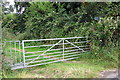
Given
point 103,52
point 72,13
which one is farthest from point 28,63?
point 72,13

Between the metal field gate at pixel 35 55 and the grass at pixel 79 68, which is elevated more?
the metal field gate at pixel 35 55

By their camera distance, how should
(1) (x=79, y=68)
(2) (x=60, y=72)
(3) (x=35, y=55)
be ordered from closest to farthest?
(2) (x=60, y=72), (1) (x=79, y=68), (3) (x=35, y=55)

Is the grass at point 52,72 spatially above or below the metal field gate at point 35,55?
below

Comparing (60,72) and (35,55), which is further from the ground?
(35,55)

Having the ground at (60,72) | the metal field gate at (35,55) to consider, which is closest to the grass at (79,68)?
the ground at (60,72)

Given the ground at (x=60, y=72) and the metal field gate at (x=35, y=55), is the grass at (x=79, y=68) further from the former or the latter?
the metal field gate at (x=35, y=55)

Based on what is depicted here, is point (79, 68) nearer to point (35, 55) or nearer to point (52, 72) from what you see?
point (52, 72)

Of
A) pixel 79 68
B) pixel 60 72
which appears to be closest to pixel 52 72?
pixel 60 72

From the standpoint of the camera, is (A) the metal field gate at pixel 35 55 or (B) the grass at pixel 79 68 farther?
(A) the metal field gate at pixel 35 55

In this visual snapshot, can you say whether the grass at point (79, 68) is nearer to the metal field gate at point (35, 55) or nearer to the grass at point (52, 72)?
the grass at point (52, 72)

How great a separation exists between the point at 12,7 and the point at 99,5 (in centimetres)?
986

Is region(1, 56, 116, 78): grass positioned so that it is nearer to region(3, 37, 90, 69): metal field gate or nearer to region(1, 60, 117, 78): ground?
region(1, 60, 117, 78): ground

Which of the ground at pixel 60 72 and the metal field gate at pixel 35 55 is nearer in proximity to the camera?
the ground at pixel 60 72

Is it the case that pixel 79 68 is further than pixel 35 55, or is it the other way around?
pixel 35 55
